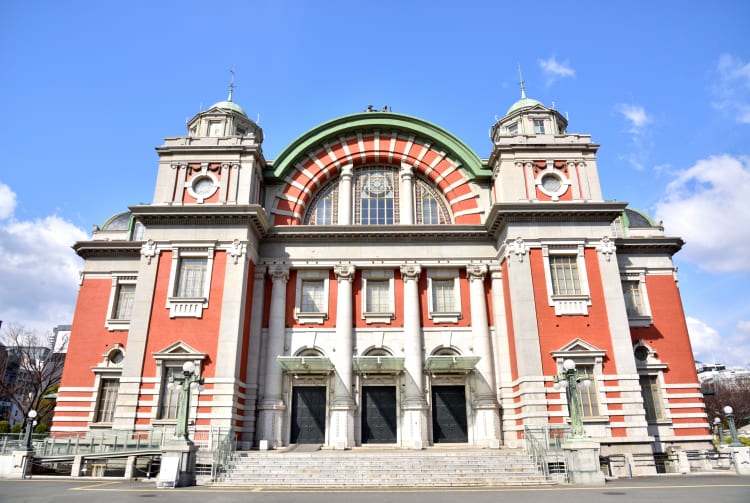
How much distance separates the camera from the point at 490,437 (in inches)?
880

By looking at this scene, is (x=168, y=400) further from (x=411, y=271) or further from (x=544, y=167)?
(x=544, y=167)

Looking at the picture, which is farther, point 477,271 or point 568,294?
point 477,271

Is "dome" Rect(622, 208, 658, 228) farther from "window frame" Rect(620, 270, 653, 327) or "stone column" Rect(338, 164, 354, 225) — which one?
"stone column" Rect(338, 164, 354, 225)

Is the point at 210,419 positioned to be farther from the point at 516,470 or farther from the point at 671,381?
the point at 671,381

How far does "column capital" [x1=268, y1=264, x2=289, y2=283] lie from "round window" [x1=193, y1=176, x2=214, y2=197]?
511cm

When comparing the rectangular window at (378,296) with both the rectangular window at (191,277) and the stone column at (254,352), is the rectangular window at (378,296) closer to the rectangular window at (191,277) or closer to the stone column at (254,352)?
the stone column at (254,352)

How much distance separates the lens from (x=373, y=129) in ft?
92.8

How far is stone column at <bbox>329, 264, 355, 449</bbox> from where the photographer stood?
2256 cm

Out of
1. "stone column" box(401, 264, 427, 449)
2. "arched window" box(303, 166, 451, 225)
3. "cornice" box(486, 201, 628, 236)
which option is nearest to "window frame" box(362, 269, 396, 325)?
"stone column" box(401, 264, 427, 449)

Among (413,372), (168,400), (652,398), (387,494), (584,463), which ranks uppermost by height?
(413,372)

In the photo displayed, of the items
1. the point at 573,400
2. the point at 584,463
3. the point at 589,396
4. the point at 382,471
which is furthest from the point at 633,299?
the point at 382,471

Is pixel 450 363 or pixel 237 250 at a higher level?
pixel 237 250

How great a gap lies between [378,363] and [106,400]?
562 inches

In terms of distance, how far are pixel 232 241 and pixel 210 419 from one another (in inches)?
326
